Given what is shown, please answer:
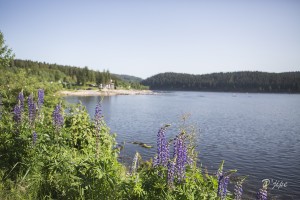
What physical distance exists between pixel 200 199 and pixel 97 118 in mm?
3830

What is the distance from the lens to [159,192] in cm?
560

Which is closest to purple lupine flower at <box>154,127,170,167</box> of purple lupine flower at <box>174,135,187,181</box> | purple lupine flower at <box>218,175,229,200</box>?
purple lupine flower at <box>174,135,187,181</box>

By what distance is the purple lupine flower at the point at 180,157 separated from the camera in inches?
219

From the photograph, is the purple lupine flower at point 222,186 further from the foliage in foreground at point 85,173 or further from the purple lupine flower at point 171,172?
the purple lupine flower at point 171,172

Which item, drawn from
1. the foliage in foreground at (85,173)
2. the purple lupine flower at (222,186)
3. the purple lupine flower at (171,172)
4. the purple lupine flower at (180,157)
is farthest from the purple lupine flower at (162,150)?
the purple lupine flower at (222,186)

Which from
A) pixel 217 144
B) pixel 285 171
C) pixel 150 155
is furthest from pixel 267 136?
pixel 150 155

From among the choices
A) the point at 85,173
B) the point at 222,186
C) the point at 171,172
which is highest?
the point at 171,172

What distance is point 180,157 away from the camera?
564 centimetres

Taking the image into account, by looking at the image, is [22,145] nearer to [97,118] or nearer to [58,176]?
[58,176]

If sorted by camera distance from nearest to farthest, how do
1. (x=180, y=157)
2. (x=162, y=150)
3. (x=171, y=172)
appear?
(x=171, y=172) < (x=180, y=157) < (x=162, y=150)

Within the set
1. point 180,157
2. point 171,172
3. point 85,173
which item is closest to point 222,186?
point 180,157

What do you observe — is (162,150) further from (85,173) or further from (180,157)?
(85,173)

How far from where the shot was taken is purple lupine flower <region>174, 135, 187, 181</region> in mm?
5551

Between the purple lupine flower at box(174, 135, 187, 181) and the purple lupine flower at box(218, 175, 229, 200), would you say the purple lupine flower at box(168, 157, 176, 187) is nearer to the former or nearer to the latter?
the purple lupine flower at box(174, 135, 187, 181)
